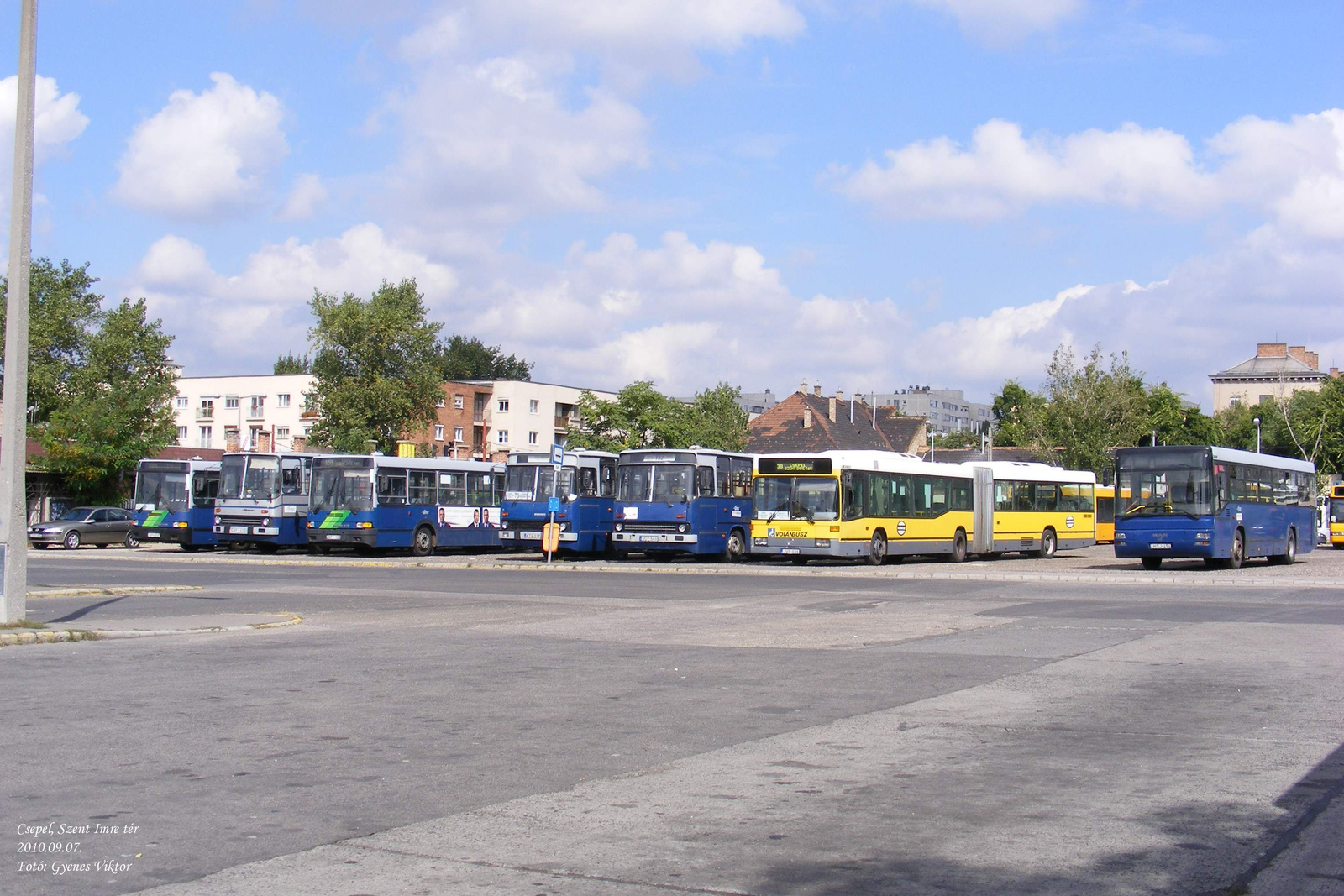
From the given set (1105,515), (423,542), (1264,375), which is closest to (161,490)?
(423,542)

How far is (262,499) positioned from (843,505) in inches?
743

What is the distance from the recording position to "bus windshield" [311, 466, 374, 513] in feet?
130

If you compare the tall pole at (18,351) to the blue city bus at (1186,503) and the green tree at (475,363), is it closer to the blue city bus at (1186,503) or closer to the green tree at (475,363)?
the blue city bus at (1186,503)

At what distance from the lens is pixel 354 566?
33.5 meters

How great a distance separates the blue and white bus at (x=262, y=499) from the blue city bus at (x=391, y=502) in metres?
1.23

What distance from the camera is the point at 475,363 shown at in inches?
4948

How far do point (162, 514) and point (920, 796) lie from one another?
4101 cm

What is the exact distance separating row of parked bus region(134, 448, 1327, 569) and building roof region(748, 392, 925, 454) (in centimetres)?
5506

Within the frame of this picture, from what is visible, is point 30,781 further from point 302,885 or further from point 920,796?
point 920,796

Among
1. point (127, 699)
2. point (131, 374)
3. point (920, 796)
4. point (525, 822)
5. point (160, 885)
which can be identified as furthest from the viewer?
point (131, 374)

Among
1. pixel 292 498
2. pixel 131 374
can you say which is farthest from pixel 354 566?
pixel 131 374

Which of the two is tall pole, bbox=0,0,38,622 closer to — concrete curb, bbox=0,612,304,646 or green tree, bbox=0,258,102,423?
concrete curb, bbox=0,612,304,646

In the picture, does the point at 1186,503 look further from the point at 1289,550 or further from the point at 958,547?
the point at 958,547

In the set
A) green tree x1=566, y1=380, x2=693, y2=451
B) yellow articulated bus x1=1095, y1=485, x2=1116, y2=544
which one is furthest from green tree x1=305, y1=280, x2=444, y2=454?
yellow articulated bus x1=1095, y1=485, x2=1116, y2=544
